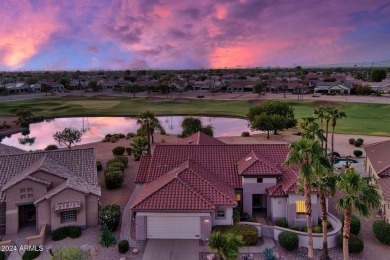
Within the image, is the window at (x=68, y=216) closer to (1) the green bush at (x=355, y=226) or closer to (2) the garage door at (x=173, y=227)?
(2) the garage door at (x=173, y=227)

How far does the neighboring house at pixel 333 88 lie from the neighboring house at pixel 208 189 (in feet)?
406

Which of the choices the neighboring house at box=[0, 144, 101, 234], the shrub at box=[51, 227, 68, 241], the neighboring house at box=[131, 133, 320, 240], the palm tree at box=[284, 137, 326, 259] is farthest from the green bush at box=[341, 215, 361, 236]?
the shrub at box=[51, 227, 68, 241]

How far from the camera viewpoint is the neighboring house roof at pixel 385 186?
28409mm

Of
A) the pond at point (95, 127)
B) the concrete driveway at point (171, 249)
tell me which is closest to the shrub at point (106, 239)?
the concrete driveway at point (171, 249)

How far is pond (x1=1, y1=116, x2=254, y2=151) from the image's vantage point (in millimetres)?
72625

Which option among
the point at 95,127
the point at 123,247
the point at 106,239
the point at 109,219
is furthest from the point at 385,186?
the point at 95,127

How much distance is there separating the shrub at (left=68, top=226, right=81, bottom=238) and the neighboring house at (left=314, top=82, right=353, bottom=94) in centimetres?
13860

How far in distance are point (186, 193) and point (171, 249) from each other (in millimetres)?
4016

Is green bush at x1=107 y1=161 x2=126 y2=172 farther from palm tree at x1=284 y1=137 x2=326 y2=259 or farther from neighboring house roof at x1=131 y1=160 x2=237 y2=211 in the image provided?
palm tree at x1=284 y1=137 x2=326 y2=259

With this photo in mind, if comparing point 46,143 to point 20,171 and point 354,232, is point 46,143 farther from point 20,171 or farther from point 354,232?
point 354,232

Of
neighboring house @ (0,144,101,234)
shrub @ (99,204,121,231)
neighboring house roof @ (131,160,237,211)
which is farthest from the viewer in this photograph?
shrub @ (99,204,121,231)

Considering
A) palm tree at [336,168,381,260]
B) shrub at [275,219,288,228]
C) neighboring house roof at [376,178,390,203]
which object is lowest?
shrub at [275,219,288,228]

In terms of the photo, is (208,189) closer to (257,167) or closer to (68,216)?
(257,167)

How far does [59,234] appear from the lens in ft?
87.1
